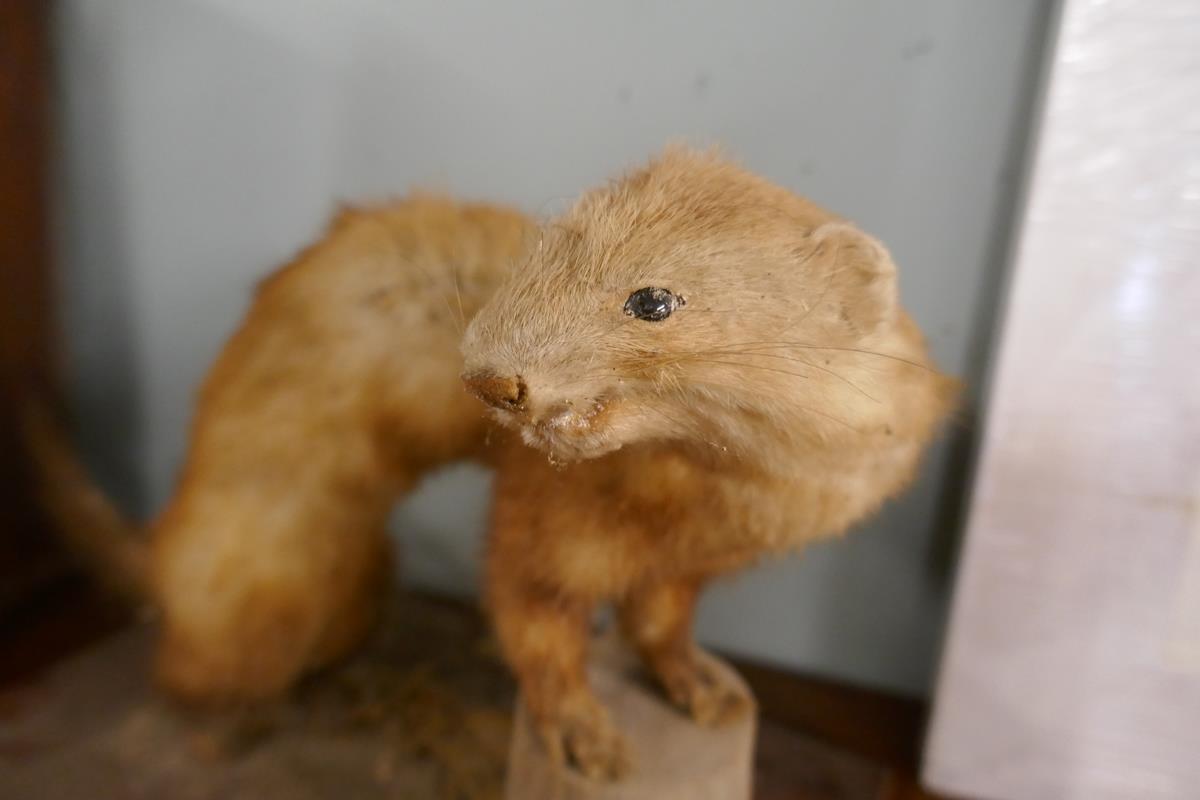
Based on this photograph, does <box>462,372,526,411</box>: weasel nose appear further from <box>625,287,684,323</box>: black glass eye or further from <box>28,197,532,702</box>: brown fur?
<box>28,197,532,702</box>: brown fur

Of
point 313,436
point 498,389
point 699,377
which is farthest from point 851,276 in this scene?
point 313,436

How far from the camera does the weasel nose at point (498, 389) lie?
420mm

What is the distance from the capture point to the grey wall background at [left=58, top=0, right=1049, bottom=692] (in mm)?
905

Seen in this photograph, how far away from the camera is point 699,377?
45cm

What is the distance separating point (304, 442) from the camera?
0.87 metres

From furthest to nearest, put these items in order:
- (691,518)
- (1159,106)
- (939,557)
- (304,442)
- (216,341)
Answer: (216,341), (939,557), (304,442), (1159,106), (691,518)

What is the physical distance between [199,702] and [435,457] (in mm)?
454

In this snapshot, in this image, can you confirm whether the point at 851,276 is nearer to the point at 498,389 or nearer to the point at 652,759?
the point at 498,389

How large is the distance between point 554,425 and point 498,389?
0.12 feet

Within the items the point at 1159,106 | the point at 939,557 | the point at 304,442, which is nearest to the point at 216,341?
the point at 304,442

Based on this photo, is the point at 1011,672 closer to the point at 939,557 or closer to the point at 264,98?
the point at 939,557

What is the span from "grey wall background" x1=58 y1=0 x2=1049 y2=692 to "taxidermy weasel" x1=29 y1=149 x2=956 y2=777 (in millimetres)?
225

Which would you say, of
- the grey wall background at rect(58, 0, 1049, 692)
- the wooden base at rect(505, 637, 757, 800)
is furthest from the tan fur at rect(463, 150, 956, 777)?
the grey wall background at rect(58, 0, 1049, 692)

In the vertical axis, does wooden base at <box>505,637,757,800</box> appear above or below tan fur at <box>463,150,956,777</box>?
below
